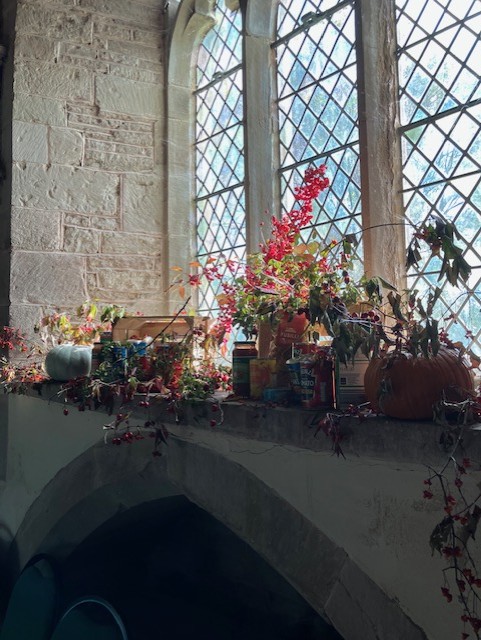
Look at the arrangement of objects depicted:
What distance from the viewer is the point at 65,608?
2793 mm

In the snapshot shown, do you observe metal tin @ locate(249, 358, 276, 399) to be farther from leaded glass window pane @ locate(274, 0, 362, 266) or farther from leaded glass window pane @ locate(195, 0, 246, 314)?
leaded glass window pane @ locate(195, 0, 246, 314)

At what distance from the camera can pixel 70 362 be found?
292 cm

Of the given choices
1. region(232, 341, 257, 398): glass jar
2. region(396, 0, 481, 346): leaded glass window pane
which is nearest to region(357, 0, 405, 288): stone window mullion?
region(396, 0, 481, 346): leaded glass window pane

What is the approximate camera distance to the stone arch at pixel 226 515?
150cm

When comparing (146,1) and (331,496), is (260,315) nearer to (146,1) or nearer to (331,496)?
(331,496)

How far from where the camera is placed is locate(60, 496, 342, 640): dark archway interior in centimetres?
252

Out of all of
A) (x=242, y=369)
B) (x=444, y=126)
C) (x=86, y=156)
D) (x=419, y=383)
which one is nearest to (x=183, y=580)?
(x=242, y=369)

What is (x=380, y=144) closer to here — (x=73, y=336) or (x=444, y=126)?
(x=444, y=126)

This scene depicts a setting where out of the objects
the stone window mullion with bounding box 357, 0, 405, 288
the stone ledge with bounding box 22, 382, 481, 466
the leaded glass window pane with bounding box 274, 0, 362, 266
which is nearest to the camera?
the stone ledge with bounding box 22, 382, 481, 466

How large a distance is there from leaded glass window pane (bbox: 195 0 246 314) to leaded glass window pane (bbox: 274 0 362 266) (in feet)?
1.14

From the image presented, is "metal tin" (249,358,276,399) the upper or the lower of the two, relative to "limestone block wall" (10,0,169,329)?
lower

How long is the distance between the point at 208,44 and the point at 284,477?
2.82 meters

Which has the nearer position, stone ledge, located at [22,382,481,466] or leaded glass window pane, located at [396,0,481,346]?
stone ledge, located at [22,382,481,466]

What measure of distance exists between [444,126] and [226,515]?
1513 mm
